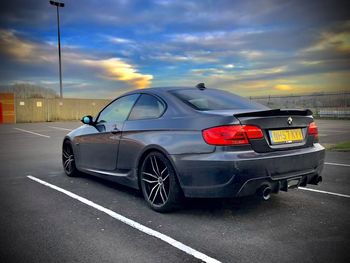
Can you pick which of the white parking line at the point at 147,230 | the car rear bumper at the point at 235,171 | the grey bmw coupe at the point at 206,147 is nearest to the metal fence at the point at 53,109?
the white parking line at the point at 147,230

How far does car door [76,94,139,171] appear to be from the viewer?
5.12 metres

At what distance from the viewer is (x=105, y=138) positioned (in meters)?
5.34

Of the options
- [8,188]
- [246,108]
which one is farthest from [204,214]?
[8,188]

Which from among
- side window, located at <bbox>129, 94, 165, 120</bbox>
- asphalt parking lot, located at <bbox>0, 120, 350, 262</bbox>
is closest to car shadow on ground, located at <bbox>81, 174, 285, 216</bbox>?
asphalt parking lot, located at <bbox>0, 120, 350, 262</bbox>

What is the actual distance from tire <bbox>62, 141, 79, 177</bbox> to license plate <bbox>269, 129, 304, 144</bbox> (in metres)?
3.82

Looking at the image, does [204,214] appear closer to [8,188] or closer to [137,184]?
[137,184]

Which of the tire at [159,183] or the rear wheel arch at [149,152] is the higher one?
the rear wheel arch at [149,152]

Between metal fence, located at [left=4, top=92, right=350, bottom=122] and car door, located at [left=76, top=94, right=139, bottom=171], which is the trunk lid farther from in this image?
metal fence, located at [left=4, top=92, right=350, bottom=122]

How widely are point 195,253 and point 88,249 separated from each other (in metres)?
0.94

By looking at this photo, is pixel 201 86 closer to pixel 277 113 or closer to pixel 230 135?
pixel 277 113

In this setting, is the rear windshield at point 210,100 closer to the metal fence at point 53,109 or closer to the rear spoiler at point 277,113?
the rear spoiler at point 277,113

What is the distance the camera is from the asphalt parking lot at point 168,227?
305 centimetres

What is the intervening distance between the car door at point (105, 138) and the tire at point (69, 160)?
1.33ft

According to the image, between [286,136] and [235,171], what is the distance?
2.78 ft
